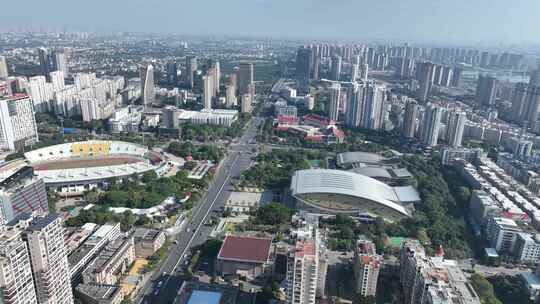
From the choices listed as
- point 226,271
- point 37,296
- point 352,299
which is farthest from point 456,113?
point 37,296

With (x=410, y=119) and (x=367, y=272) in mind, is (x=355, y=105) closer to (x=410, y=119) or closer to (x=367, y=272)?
(x=410, y=119)

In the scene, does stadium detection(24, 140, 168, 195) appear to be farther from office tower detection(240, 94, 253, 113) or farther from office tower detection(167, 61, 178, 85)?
office tower detection(167, 61, 178, 85)

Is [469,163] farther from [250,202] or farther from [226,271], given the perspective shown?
[226,271]

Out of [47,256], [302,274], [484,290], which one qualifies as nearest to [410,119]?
[484,290]

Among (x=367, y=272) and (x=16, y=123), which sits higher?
(x=16, y=123)

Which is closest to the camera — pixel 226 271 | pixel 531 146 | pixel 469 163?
pixel 226 271

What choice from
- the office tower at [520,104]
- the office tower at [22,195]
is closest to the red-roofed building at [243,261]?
the office tower at [22,195]

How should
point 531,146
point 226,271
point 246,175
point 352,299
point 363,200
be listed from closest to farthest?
1. point 352,299
2. point 226,271
3. point 363,200
4. point 246,175
5. point 531,146
